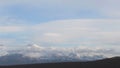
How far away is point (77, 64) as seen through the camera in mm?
138375

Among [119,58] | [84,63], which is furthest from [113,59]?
[84,63]

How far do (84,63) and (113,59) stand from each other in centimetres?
1309

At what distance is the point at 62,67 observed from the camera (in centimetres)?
13675

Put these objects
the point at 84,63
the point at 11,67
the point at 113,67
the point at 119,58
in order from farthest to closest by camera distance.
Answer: the point at 11,67 < the point at 84,63 < the point at 119,58 < the point at 113,67

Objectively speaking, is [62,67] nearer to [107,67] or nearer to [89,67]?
[89,67]

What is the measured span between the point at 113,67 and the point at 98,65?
9.91 meters

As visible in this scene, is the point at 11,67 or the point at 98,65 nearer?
the point at 98,65

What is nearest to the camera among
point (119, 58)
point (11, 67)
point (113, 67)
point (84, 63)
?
point (113, 67)

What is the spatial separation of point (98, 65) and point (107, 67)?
6.53 m

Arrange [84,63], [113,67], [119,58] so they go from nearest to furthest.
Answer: [113,67] → [119,58] → [84,63]

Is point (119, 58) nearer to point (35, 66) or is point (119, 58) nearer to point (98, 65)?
point (98, 65)

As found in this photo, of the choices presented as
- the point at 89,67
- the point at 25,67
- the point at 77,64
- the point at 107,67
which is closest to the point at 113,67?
the point at 107,67

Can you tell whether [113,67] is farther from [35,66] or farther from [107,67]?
[35,66]

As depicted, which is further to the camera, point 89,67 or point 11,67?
point 11,67
